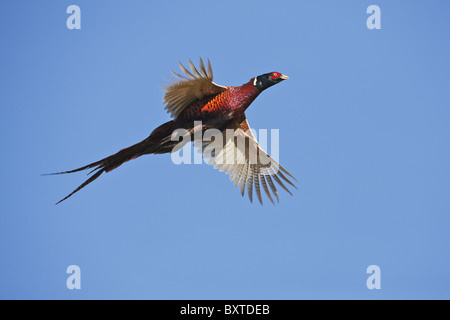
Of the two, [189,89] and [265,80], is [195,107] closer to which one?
[189,89]

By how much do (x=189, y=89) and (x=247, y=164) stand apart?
358 centimetres

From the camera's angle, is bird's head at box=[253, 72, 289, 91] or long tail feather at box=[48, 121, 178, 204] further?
bird's head at box=[253, 72, 289, 91]

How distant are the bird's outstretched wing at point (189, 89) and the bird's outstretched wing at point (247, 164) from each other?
228 centimetres

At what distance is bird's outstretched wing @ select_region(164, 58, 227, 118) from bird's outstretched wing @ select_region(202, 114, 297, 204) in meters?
2.28

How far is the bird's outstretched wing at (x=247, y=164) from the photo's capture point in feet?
42.3

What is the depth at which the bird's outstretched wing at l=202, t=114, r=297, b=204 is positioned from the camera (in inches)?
508

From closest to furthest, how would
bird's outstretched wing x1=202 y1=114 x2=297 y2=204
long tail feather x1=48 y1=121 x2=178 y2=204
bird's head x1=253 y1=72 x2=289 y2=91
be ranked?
1. long tail feather x1=48 y1=121 x2=178 y2=204
2. bird's head x1=253 y1=72 x2=289 y2=91
3. bird's outstretched wing x1=202 y1=114 x2=297 y2=204

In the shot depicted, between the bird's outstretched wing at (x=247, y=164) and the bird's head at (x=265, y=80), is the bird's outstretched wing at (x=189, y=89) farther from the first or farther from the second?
the bird's outstretched wing at (x=247, y=164)

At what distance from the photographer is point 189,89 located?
1025cm

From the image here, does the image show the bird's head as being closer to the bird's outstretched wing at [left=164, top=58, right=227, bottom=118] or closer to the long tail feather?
the bird's outstretched wing at [left=164, top=58, right=227, bottom=118]

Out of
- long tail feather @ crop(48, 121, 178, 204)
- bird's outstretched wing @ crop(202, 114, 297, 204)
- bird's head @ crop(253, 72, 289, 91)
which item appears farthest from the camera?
bird's outstretched wing @ crop(202, 114, 297, 204)

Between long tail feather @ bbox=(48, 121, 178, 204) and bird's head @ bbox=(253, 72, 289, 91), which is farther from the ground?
bird's head @ bbox=(253, 72, 289, 91)

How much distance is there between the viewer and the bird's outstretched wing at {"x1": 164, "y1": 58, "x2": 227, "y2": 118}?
32.7 feet

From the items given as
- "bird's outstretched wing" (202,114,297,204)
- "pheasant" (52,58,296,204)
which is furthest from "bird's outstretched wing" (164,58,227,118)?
"bird's outstretched wing" (202,114,297,204)
